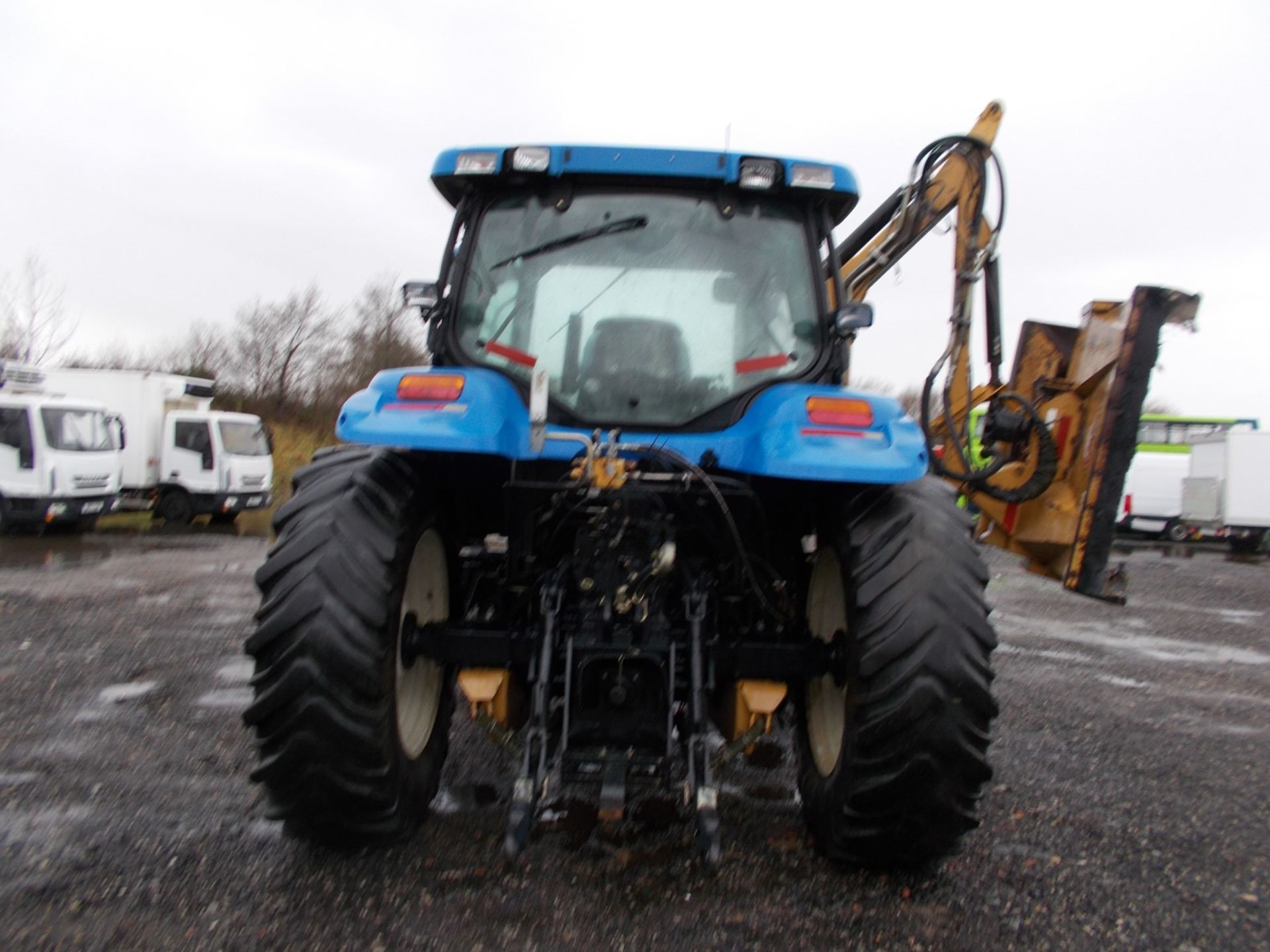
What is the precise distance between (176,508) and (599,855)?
59.1ft

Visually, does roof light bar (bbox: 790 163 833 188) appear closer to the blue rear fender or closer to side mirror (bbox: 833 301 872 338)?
side mirror (bbox: 833 301 872 338)

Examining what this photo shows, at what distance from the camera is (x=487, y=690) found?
3121 millimetres

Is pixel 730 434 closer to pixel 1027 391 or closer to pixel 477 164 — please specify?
pixel 477 164

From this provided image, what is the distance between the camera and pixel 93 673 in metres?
5.74

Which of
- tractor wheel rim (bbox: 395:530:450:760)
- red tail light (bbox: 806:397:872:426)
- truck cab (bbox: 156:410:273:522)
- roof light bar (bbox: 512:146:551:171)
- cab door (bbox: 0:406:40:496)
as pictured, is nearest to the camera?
red tail light (bbox: 806:397:872:426)

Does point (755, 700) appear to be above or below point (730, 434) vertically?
below

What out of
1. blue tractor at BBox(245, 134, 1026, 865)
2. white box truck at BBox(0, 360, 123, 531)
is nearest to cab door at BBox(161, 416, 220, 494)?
white box truck at BBox(0, 360, 123, 531)

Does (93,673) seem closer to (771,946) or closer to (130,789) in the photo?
(130,789)

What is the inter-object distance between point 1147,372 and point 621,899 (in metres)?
2.91

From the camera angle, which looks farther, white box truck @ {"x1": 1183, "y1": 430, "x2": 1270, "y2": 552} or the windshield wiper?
white box truck @ {"x1": 1183, "y1": 430, "x2": 1270, "y2": 552}

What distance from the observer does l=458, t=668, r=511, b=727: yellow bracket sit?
3111 mm

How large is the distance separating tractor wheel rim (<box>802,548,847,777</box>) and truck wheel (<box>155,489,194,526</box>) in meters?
17.7

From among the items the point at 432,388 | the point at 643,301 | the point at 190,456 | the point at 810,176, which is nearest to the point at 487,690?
the point at 432,388

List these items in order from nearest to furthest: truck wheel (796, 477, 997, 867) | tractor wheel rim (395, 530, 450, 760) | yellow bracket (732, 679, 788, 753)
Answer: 1. truck wheel (796, 477, 997, 867)
2. yellow bracket (732, 679, 788, 753)
3. tractor wheel rim (395, 530, 450, 760)
